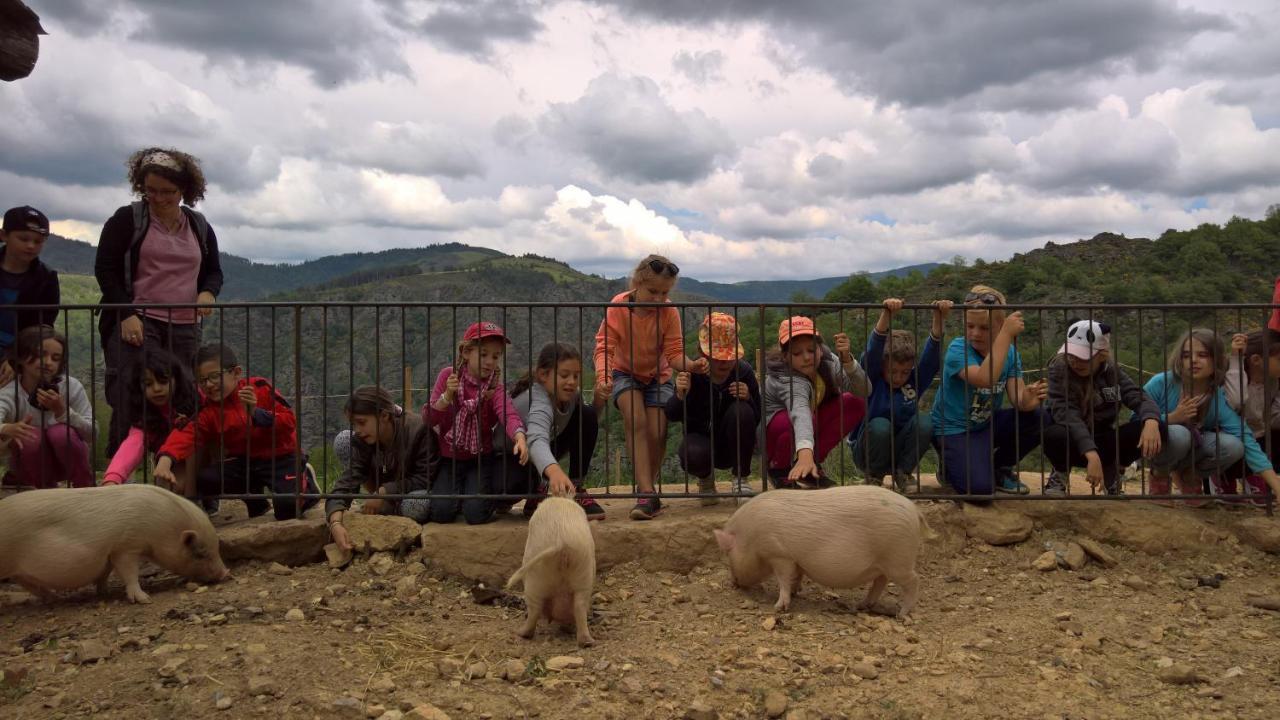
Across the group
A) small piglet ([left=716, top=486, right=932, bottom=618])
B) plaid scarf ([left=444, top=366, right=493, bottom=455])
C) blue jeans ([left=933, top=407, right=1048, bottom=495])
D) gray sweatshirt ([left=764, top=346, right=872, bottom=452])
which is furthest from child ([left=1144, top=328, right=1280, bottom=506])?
plaid scarf ([left=444, top=366, right=493, bottom=455])

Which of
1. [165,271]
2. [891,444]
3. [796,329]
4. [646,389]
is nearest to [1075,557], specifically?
[891,444]

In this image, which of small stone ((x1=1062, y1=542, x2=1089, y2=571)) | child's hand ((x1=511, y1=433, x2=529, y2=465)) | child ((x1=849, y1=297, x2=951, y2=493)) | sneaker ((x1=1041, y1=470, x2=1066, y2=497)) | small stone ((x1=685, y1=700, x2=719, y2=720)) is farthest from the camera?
sneaker ((x1=1041, y1=470, x2=1066, y2=497))

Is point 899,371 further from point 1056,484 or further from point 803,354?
point 1056,484

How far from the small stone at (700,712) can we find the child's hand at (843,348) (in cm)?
264

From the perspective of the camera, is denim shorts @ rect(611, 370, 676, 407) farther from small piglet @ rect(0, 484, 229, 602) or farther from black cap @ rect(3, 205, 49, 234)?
black cap @ rect(3, 205, 49, 234)

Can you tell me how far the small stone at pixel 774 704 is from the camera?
11.8 feet

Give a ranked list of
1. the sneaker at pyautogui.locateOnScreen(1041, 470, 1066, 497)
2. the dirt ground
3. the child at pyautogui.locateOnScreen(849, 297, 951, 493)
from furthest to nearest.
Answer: the sneaker at pyautogui.locateOnScreen(1041, 470, 1066, 497), the child at pyautogui.locateOnScreen(849, 297, 951, 493), the dirt ground

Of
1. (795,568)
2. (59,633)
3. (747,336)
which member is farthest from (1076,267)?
(59,633)

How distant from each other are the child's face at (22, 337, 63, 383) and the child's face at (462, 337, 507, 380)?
267cm

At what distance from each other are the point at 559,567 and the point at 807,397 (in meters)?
2.29

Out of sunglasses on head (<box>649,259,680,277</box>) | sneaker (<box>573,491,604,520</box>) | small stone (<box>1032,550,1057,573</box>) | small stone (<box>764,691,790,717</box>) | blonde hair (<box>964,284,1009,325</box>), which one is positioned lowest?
small stone (<box>764,691,790,717</box>)

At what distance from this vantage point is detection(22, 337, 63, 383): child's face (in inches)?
222

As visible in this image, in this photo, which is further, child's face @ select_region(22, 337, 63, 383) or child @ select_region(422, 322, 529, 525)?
child's face @ select_region(22, 337, 63, 383)

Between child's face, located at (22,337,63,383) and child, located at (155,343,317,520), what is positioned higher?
child's face, located at (22,337,63,383)
